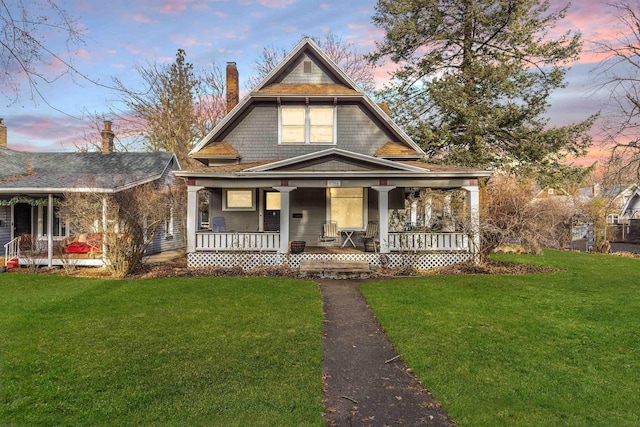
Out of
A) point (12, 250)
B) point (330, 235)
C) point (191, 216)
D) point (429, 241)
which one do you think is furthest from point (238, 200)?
point (12, 250)

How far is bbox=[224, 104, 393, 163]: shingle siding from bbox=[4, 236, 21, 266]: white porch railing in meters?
8.75

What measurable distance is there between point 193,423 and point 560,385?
434cm

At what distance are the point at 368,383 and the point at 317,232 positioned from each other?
10.8 metres

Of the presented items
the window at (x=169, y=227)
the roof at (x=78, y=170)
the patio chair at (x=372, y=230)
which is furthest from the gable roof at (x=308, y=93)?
the window at (x=169, y=227)

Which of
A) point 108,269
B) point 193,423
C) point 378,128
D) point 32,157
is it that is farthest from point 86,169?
point 193,423

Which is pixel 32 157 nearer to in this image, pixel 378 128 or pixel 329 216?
pixel 329 216

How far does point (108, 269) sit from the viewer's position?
12.7 metres

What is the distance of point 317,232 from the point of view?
51.2 ft

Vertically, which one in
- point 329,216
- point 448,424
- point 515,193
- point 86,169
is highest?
point 86,169

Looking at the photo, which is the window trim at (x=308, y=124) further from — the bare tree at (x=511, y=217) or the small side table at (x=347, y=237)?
the bare tree at (x=511, y=217)

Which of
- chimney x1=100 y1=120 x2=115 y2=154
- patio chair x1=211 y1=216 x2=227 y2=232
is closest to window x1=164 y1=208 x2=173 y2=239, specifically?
chimney x1=100 y1=120 x2=115 y2=154

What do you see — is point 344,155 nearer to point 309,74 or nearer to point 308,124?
point 308,124

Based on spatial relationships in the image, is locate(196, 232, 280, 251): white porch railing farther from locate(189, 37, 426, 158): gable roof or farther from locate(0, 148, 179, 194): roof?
locate(0, 148, 179, 194): roof

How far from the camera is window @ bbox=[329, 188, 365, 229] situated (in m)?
15.6
